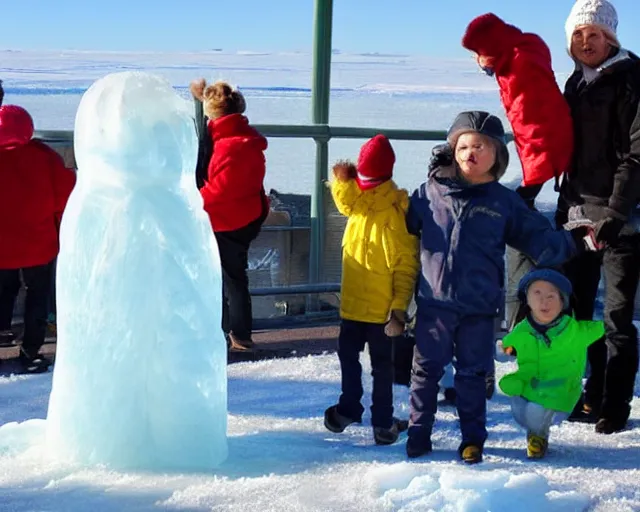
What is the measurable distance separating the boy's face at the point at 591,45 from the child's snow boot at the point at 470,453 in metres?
1.58

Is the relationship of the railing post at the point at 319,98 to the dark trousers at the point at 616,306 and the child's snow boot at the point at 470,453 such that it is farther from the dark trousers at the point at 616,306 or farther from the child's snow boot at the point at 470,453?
the child's snow boot at the point at 470,453

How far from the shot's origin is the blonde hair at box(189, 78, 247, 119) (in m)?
5.13

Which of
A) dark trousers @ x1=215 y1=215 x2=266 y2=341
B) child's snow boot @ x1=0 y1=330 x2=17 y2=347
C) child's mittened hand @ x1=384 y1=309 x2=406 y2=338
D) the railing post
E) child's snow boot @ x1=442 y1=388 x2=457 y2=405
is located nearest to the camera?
child's mittened hand @ x1=384 y1=309 x2=406 y2=338

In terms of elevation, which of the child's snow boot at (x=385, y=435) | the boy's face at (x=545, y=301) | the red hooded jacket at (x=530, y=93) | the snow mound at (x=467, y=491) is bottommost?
the child's snow boot at (x=385, y=435)

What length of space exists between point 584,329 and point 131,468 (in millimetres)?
1751

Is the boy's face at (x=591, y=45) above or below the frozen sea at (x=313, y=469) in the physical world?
above

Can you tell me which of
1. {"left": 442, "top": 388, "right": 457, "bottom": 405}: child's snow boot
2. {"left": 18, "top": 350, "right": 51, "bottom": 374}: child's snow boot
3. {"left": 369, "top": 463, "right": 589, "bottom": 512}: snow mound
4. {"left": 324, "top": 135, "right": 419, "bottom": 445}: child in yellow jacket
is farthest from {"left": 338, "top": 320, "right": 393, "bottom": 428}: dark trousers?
{"left": 18, "top": 350, "right": 51, "bottom": 374}: child's snow boot

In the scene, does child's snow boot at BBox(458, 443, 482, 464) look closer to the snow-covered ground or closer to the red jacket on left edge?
the snow-covered ground

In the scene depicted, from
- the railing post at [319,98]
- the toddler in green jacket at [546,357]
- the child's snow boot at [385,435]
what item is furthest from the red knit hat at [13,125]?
the toddler in green jacket at [546,357]

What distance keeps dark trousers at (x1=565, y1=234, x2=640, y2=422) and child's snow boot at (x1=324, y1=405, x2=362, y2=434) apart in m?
1.06

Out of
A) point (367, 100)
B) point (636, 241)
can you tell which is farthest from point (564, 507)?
point (367, 100)

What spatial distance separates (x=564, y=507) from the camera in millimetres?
3018

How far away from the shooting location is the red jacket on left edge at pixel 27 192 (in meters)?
4.85

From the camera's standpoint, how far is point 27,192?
16.3 ft
